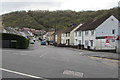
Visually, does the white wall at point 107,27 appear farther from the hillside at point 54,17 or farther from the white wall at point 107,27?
the hillside at point 54,17

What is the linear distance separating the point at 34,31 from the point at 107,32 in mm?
115521

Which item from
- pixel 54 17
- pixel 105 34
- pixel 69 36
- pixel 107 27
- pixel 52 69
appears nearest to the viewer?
pixel 52 69

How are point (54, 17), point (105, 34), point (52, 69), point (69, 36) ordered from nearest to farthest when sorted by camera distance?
point (52, 69)
point (105, 34)
point (69, 36)
point (54, 17)

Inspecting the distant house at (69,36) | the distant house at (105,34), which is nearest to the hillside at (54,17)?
the distant house at (69,36)

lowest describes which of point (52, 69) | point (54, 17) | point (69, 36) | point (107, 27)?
point (52, 69)

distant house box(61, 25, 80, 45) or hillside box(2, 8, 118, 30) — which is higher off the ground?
hillside box(2, 8, 118, 30)

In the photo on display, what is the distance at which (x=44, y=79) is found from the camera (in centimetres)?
690

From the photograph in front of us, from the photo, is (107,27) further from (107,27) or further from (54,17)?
(54,17)

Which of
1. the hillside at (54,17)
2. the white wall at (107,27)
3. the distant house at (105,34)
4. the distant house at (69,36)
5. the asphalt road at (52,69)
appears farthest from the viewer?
the hillside at (54,17)

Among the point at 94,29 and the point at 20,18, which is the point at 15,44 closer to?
the point at 94,29

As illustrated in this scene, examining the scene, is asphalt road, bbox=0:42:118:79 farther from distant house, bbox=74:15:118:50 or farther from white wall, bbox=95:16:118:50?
white wall, bbox=95:16:118:50

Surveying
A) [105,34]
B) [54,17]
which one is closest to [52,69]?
[105,34]

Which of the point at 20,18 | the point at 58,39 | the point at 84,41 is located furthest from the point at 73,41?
the point at 20,18

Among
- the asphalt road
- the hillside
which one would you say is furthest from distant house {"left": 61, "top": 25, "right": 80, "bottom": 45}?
the asphalt road
